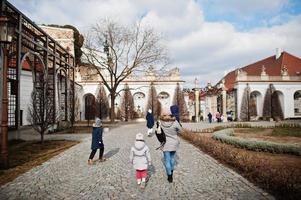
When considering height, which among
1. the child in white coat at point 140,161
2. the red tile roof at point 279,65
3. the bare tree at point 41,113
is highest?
the red tile roof at point 279,65

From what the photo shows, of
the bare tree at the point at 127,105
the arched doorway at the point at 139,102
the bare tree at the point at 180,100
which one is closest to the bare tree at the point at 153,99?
the arched doorway at the point at 139,102

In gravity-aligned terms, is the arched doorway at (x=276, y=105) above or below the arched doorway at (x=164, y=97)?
below

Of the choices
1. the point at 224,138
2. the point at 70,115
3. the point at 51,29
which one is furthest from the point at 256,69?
the point at 224,138

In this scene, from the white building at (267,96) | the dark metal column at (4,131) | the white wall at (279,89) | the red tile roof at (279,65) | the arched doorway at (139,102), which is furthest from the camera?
the red tile roof at (279,65)

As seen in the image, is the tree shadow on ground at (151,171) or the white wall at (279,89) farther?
the white wall at (279,89)

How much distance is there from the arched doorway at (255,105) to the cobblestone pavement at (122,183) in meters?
42.9

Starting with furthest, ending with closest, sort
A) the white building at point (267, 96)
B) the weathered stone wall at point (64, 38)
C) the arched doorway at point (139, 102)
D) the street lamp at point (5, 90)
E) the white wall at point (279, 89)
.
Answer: the white wall at point (279, 89)
the arched doorway at point (139, 102)
the white building at point (267, 96)
the weathered stone wall at point (64, 38)
the street lamp at point (5, 90)

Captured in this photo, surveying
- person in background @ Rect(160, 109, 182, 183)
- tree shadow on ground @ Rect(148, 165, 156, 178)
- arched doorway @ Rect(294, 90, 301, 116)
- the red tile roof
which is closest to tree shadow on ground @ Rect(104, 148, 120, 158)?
tree shadow on ground @ Rect(148, 165, 156, 178)

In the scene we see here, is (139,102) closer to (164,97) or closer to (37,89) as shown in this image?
(164,97)

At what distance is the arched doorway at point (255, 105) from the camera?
49888 mm

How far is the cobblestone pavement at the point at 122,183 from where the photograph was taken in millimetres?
5812

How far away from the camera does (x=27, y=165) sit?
9125 mm

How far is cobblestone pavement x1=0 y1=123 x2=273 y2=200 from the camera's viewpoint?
5.81 metres

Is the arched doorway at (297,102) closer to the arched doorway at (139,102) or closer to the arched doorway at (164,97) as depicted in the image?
the arched doorway at (164,97)
